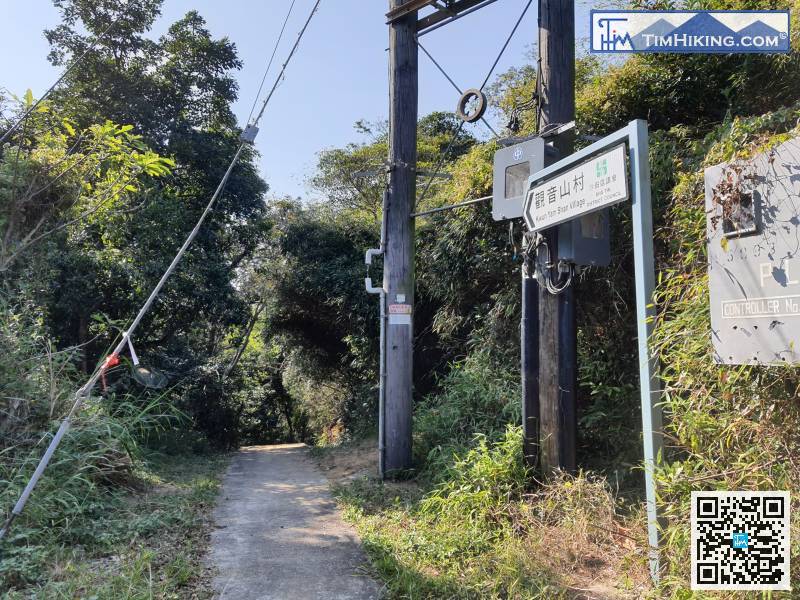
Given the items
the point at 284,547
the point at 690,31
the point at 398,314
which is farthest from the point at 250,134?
the point at 690,31

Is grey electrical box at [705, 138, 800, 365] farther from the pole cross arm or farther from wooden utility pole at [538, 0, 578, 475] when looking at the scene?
the pole cross arm

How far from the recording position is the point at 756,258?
3012 millimetres

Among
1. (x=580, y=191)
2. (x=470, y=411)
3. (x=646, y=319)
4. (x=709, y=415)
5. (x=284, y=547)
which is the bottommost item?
(x=284, y=547)

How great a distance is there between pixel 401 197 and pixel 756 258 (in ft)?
16.3

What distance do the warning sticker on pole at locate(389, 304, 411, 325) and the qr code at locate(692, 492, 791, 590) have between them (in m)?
4.59

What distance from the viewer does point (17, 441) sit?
5.58 meters

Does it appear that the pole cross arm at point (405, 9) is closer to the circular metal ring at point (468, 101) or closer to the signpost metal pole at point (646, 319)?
the circular metal ring at point (468, 101)

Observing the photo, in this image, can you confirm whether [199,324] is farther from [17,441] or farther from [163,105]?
[17,441]

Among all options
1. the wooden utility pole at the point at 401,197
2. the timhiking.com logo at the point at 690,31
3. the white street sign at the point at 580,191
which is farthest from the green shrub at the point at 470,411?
the timhiking.com logo at the point at 690,31

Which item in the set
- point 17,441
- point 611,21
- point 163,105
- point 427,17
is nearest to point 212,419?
point 163,105

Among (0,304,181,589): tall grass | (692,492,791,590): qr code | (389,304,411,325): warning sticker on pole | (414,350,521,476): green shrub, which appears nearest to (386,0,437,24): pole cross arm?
(389,304,411,325): warning sticker on pole

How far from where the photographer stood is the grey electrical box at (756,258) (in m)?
2.84

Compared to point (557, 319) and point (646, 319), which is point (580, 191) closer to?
point (646, 319)

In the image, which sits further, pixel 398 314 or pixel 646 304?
pixel 398 314
